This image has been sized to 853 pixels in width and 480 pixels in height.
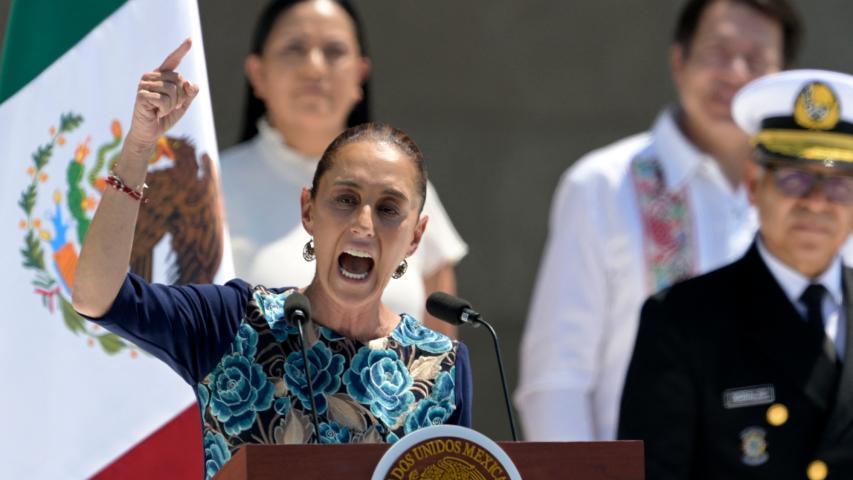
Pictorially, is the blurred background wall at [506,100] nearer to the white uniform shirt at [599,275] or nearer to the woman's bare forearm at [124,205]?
the white uniform shirt at [599,275]

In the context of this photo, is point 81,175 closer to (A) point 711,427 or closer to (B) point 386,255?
(B) point 386,255

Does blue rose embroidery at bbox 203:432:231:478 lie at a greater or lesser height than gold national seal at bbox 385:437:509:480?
lesser

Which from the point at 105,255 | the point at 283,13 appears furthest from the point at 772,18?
the point at 105,255

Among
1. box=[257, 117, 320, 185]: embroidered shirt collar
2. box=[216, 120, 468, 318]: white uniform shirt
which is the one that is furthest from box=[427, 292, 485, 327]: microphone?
box=[257, 117, 320, 185]: embroidered shirt collar

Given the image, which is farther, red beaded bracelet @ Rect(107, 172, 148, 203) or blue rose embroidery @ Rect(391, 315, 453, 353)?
blue rose embroidery @ Rect(391, 315, 453, 353)

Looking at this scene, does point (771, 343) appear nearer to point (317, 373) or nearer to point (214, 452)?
point (317, 373)

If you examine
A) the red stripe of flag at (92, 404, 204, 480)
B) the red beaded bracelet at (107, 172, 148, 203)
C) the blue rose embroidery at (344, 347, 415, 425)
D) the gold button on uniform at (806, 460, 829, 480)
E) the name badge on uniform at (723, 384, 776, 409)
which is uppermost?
the red beaded bracelet at (107, 172, 148, 203)

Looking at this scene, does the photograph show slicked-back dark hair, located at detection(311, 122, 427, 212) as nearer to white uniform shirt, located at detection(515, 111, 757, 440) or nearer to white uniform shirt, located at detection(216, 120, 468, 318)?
white uniform shirt, located at detection(216, 120, 468, 318)

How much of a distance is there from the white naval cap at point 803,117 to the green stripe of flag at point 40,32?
169 cm

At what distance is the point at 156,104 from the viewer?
3.13 metres

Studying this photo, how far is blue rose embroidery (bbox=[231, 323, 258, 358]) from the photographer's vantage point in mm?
3279

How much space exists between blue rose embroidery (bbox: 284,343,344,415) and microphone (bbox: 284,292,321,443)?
14 mm

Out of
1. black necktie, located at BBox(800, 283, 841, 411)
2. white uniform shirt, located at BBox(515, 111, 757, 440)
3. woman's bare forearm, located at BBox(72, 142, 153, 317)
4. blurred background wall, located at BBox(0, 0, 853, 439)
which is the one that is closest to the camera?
woman's bare forearm, located at BBox(72, 142, 153, 317)

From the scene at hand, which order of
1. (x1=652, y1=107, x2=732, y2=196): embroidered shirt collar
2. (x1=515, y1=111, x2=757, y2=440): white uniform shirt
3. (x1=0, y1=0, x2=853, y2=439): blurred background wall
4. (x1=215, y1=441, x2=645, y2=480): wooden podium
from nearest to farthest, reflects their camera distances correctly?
1. (x1=215, y1=441, x2=645, y2=480): wooden podium
2. (x1=515, y1=111, x2=757, y2=440): white uniform shirt
3. (x1=652, y1=107, x2=732, y2=196): embroidered shirt collar
4. (x1=0, y1=0, x2=853, y2=439): blurred background wall
